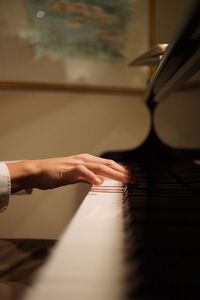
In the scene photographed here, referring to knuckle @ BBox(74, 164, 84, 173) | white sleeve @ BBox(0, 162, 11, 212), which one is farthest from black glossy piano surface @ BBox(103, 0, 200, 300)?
white sleeve @ BBox(0, 162, 11, 212)

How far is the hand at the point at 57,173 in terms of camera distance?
782 millimetres

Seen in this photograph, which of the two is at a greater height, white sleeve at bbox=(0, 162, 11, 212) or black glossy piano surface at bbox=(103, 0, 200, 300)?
black glossy piano surface at bbox=(103, 0, 200, 300)

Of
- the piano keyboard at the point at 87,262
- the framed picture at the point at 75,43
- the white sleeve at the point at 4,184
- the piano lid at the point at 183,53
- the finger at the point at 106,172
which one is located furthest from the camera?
the framed picture at the point at 75,43

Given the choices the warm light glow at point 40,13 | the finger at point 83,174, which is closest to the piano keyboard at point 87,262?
the finger at point 83,174

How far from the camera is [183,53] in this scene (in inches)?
23.6

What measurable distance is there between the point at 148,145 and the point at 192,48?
82 centimetres

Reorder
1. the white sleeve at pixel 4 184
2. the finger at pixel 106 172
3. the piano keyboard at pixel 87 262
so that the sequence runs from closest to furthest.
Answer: the piano keyboard at pixel 87 262, the white sleeve at pixel 4 184, the finger at pixel 106 172

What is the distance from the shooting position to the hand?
0.78 meters

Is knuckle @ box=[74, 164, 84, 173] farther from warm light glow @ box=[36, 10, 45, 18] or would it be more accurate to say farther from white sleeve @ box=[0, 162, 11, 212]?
warm light glow @ box=[36, 10, 45, 18]

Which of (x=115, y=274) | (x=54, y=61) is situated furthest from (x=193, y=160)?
(x=54, y=61)

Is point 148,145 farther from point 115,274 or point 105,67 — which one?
point 115,274

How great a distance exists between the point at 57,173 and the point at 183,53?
40cm

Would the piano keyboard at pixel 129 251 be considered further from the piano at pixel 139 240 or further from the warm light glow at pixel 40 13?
the warm light glow at pixel 40 13

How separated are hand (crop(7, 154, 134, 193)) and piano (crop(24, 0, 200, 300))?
0.03m
